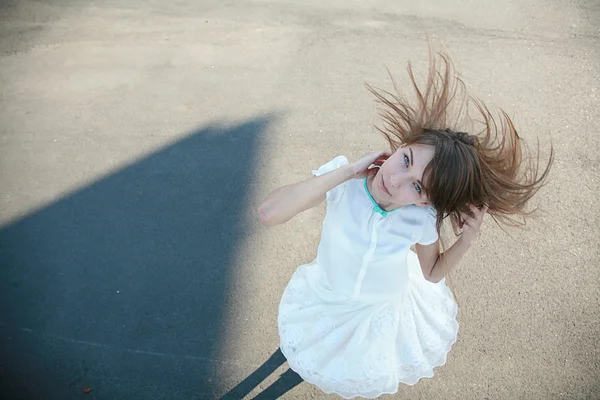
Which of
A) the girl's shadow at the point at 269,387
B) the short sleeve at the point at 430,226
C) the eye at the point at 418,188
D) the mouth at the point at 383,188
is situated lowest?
the girl's shadow at the point at 269,387

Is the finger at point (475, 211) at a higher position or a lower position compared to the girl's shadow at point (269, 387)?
higher

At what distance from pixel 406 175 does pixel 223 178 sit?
219cm

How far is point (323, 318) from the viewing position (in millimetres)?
2332

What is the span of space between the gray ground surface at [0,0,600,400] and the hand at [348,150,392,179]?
1.00 metres

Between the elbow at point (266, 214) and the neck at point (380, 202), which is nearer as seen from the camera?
the neck at point (380, 202)

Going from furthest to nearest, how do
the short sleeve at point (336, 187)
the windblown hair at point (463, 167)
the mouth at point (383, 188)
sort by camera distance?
1. the short sleeve at point (336, 187)
2. the mouth at point (383, 188)
3. the windblown hair at point (463, 167)

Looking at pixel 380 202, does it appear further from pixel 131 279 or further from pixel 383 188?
pixel 131 279

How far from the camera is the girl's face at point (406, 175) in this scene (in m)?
1.76

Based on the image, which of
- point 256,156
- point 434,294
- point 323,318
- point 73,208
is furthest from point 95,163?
point 434,294

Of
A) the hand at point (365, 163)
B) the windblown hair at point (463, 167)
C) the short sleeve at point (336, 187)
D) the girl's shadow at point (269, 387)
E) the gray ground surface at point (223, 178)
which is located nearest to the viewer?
the windblown hair at point (463, 167)

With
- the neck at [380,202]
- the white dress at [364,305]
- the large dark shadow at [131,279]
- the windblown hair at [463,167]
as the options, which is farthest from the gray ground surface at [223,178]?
the neck at [380,202]

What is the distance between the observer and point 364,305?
2215mm

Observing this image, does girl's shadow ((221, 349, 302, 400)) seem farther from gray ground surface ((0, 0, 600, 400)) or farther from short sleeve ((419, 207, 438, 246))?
short sleeve ((419, 207, 438, 246))

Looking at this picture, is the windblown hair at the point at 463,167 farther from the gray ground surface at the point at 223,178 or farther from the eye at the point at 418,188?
the gray ground surface at the point at 223,178
